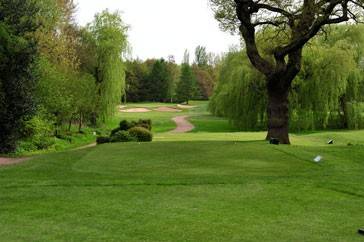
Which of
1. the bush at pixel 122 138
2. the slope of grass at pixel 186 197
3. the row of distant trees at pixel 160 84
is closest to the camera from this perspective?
the slope of grass at pixel 186 197

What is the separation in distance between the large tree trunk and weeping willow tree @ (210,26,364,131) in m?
19.7

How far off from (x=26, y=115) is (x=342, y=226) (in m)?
17.3

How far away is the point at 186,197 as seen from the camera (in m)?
8.38

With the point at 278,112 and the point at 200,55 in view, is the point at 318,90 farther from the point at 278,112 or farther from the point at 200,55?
the point at 200,55

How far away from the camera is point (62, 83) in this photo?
32.0 meters

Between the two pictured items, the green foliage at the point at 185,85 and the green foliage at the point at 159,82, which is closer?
the green foliage at the point at 185,85

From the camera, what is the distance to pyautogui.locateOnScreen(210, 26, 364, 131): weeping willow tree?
125 ft

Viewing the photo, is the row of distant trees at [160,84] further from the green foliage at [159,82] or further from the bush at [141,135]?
the bush at [141,135]

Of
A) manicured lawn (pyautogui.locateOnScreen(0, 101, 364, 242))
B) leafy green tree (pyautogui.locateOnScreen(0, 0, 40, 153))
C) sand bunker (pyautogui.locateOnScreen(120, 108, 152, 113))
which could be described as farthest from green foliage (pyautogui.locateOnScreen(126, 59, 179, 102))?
manicured lawn (pyautogui.locateOnScreen(0, 101, 364, 242))

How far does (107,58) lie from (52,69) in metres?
13.8

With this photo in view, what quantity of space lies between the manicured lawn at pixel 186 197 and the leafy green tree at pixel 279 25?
4325mm

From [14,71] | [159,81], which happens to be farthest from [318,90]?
[159,81]

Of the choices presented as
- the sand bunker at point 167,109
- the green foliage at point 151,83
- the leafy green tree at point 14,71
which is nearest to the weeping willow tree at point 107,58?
the leafy green tree at point 14,71

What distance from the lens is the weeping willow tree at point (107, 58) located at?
43.6 m
